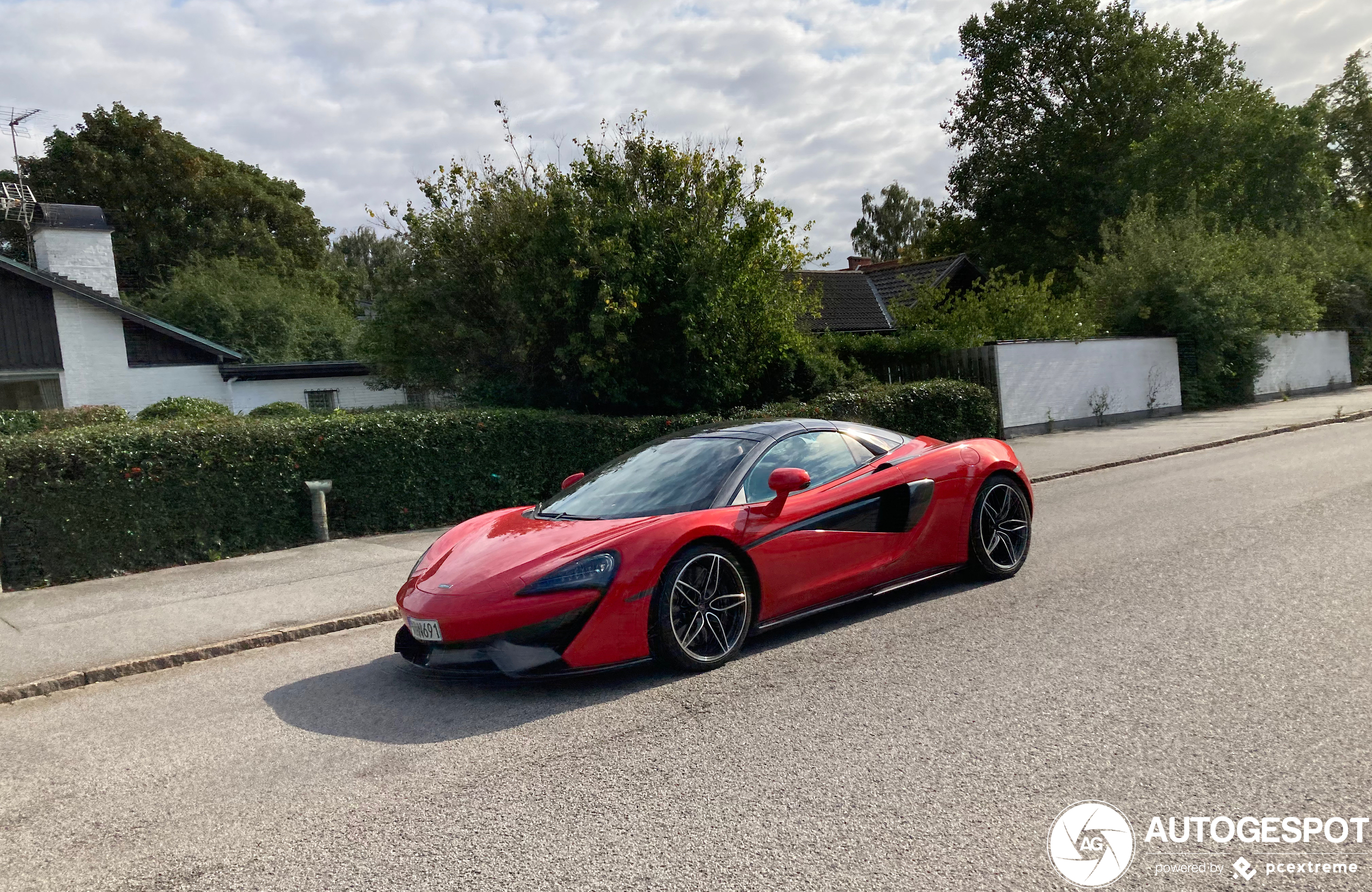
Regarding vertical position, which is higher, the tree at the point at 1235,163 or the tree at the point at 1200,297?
the tree at the point at 1235,163

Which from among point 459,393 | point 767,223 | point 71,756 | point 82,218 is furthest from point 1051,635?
point 82,218

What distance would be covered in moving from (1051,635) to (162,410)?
18.2 meters

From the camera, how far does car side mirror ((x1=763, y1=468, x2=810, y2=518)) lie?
545 cm

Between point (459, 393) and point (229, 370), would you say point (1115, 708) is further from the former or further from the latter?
point (229, 370)

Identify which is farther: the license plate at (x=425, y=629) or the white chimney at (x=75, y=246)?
the white chimney at (x=75, y=246)

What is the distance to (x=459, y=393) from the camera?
48.0 ft

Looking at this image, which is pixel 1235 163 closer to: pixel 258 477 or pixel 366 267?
pixel 258 477

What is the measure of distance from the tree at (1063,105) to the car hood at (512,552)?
137 ft

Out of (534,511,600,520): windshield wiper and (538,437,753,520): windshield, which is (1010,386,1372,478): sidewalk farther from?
(534,511,600,520): windshield wiper

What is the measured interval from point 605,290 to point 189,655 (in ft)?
23.9

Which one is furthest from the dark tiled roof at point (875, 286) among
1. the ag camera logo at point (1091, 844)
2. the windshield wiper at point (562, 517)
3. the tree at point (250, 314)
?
the ag camera logo at point (1091, 844)

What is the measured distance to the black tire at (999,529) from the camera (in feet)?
21.9

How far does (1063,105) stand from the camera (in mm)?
44625

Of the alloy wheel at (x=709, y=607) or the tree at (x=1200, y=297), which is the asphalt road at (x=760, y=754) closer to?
the alloy wheel at (x=709, y=607)
